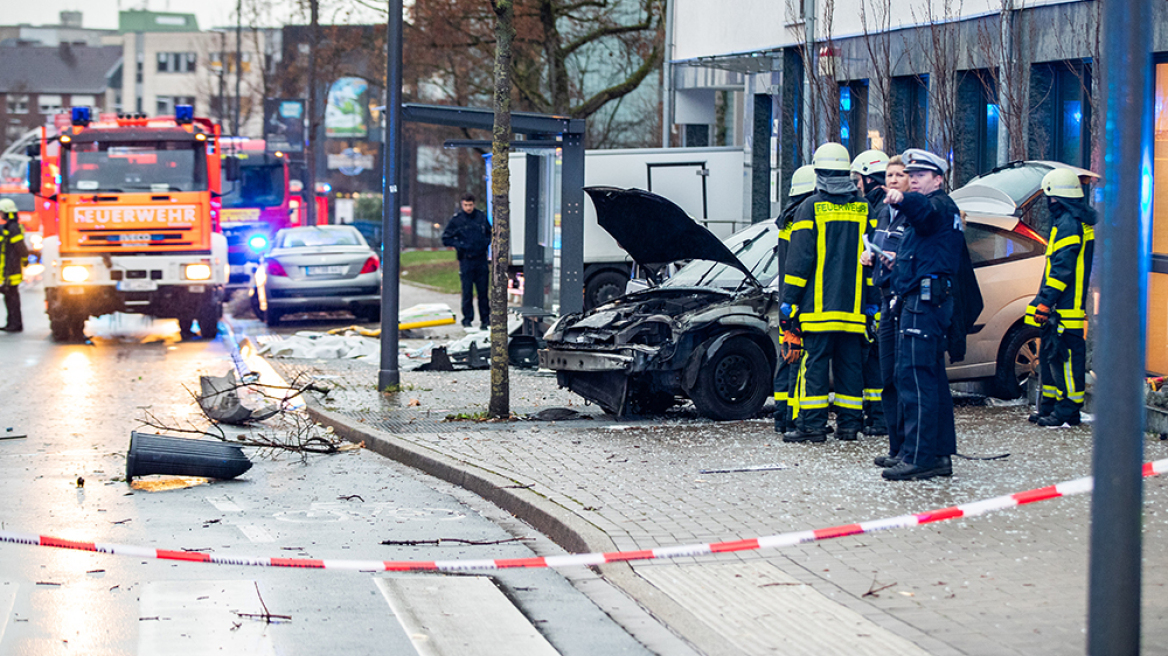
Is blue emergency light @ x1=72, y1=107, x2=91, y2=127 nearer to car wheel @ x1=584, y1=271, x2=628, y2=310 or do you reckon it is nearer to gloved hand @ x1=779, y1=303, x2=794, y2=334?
car wheel @ x1=584, y1=271, x2=628, y2=310

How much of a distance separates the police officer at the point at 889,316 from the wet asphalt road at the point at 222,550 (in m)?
2.33

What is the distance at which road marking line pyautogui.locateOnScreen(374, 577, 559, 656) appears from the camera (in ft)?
16.5

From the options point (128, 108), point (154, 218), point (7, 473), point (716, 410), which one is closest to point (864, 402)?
point (716, 410)

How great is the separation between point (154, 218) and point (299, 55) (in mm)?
36742

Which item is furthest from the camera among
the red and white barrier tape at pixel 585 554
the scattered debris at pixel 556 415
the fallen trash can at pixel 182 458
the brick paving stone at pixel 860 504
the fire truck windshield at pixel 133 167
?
the fire truck windshield at pixel 133 167

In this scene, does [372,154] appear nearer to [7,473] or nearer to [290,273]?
[290,273]

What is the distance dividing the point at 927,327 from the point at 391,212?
6.50 metres

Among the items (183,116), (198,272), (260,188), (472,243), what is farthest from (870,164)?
(260,188)

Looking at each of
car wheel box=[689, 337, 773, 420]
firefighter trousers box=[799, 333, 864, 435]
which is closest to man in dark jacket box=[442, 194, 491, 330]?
car wheel box=[689, 337, 773, 420]

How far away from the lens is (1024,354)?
11.3m

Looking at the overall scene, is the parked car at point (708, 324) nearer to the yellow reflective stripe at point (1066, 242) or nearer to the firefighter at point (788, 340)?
the firefighter at point (788, 340)

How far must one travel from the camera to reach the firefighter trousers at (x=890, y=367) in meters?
7.96

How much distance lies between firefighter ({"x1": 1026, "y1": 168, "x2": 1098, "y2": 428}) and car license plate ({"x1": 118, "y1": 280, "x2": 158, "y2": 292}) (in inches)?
511

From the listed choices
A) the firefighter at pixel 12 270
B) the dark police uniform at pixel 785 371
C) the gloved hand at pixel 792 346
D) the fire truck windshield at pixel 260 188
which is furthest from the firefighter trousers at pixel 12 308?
the gloved hand at pixel 792 346
